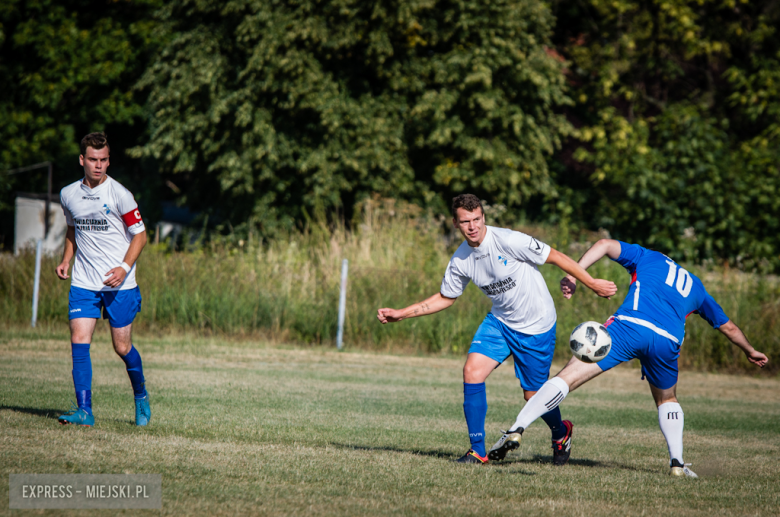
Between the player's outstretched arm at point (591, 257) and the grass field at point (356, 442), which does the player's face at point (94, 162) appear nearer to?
the grass field at point (356, 442)

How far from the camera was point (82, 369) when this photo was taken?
6.37m

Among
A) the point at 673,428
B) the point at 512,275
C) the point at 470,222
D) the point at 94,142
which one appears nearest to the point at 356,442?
the point at 512,275

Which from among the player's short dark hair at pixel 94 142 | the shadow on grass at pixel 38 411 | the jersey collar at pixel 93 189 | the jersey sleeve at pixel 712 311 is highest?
the player's short dark hair at pixel 94 142

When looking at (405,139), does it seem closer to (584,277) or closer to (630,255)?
(630,255)

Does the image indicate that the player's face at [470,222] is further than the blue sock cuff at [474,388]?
No

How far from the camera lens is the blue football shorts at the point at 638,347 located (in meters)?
5.78

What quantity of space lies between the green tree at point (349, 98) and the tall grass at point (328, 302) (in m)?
5.43

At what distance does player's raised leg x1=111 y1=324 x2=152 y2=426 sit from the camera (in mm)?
6445

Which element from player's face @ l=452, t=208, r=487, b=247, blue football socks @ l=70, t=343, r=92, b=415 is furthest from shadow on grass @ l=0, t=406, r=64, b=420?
player's face @ l=452, t=208, r=487, b=247

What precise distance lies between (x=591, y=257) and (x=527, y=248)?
1.62 feet

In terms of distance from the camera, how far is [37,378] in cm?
902

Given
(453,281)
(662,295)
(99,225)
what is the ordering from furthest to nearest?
(99,225), (453,281), (662,295)

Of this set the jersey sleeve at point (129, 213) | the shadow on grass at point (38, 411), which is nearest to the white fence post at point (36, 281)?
the shadow on grass at point (38, 411)

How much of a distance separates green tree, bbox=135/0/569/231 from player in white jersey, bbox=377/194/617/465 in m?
15.3
